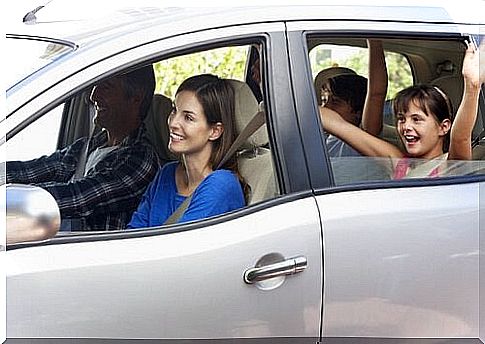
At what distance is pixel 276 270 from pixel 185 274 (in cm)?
24

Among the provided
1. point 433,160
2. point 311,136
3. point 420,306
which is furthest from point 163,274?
point 433,160

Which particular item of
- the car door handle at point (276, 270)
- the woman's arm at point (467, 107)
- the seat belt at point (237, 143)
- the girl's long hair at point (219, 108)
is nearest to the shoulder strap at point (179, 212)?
the seat belt at point (237, 143)

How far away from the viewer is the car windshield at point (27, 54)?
2.63 meters

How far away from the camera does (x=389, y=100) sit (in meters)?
3.51

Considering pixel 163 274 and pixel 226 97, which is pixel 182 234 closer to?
pixel 163 274

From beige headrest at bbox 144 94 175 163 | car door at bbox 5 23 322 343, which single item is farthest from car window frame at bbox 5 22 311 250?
beige headrest at bbox 144 94 175 163

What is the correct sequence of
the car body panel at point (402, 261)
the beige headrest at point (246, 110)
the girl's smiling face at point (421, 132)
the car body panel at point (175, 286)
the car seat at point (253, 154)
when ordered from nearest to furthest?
the car body panel at point (175, 286) → the car body panel at point (402, 261) → the car seat at point (253, 154) → the beige headrest at point (246, 110) → the girl's smiling face at point (421, 132)

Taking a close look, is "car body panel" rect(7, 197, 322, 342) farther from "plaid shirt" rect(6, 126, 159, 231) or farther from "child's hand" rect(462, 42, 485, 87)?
"child's hand" rect(462, 42, 485, 87)

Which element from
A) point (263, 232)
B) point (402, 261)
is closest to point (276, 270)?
point (263, 232)

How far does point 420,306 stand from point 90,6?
56.5 inches

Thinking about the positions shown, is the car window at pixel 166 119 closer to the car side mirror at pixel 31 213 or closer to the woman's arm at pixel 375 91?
the car side mirror at pixel 31 213

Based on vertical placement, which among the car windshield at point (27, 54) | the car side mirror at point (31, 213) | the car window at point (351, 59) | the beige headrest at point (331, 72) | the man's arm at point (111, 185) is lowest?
the man's arm at point (111, 185)

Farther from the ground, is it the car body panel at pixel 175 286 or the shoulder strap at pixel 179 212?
the shoulder strap at pixel 179 212

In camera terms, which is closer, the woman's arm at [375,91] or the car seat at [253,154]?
the car seat at [253,154]
